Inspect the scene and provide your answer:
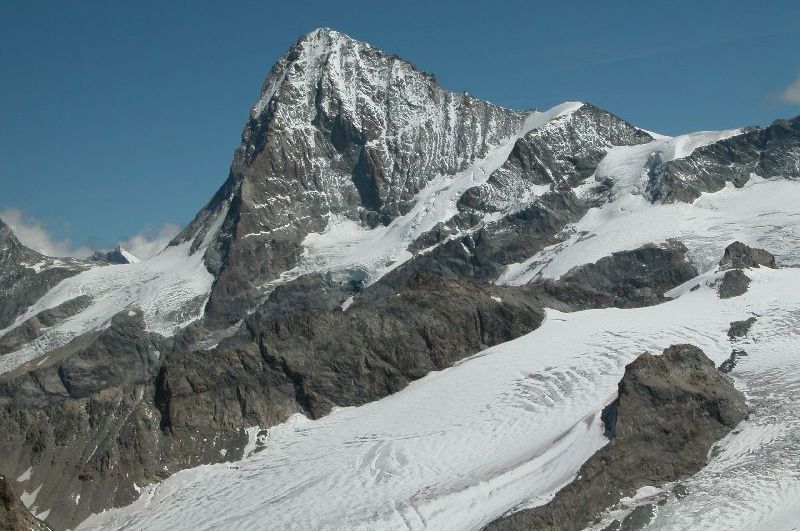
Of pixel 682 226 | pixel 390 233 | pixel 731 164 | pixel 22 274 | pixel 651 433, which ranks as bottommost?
pixel 651 433

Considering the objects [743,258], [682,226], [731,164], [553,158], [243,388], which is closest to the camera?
[243,388]

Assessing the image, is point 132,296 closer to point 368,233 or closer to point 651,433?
point 368,233

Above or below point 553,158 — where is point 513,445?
below

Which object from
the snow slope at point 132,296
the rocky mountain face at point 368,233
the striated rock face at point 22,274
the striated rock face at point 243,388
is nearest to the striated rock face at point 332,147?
the rocky mountain face at point 368,233

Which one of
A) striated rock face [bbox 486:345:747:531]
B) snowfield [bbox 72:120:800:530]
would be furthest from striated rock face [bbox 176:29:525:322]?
striated rock face [bbox 486:345:747:531]

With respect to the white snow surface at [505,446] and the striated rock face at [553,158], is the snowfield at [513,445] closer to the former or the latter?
the white snow surface at [505,446]

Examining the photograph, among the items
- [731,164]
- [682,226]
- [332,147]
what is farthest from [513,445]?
[332,147]

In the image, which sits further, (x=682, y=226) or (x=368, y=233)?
(x=368, y=233)
